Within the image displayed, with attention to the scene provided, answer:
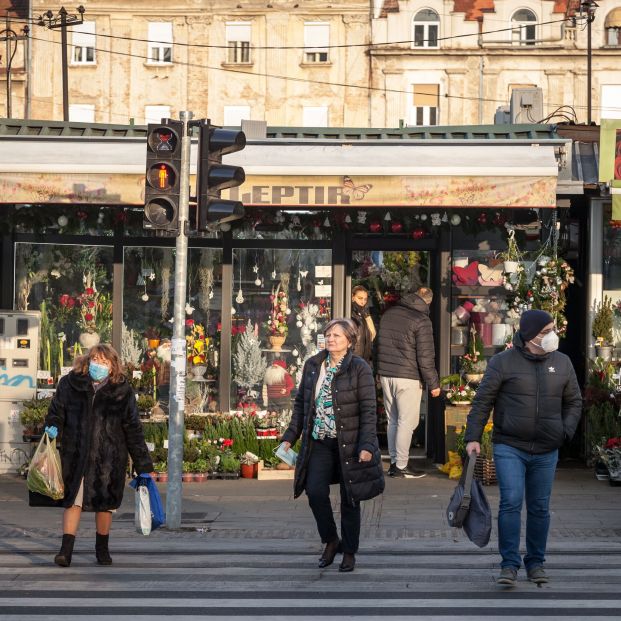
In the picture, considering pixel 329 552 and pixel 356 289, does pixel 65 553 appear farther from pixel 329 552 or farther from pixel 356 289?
pixel 356 289

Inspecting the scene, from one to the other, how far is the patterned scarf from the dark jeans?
54 mm

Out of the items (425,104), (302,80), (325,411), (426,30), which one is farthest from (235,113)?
(325,411)

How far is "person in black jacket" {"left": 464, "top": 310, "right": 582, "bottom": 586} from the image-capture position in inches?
352

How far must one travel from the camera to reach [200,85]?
2564 inches

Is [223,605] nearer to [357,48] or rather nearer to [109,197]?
[109,197]

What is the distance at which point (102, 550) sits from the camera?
32.5 ft

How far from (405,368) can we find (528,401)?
562 centimetres

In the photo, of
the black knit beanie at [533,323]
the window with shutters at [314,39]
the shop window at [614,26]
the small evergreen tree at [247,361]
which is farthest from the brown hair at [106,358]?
the shop window at [614,26]

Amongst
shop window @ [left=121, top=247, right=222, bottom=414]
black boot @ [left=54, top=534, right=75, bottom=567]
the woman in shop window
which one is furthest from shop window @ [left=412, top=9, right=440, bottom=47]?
black boot @ [left=54, top=534, right=75, bottom=567]

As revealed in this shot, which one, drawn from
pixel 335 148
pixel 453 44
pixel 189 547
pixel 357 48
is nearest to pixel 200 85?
pixel 357 48

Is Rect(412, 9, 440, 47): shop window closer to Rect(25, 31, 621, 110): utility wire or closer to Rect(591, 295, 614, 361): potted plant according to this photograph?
Rect(25, 31, 621, 110): utility wire

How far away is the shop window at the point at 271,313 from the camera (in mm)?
15664

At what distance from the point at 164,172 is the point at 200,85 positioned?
54.6 m

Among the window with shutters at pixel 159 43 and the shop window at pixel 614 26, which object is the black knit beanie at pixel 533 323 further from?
the window with shutters at pixel 159 43
